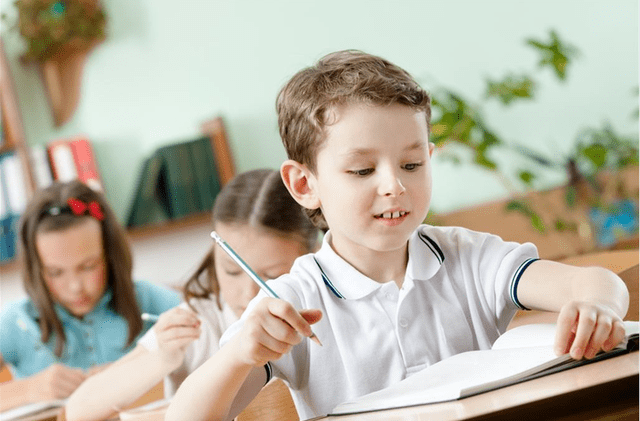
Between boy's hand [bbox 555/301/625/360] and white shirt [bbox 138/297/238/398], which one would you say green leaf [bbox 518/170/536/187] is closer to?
white shirt [bbox 138/297/238/398]

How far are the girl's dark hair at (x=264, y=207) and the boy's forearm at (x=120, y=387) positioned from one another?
1.15 ft

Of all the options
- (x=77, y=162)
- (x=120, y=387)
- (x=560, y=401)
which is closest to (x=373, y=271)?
(x=560, y=401)

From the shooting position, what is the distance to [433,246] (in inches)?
42.9

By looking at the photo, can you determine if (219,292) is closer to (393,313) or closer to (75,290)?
(75,290)

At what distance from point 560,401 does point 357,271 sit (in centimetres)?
46

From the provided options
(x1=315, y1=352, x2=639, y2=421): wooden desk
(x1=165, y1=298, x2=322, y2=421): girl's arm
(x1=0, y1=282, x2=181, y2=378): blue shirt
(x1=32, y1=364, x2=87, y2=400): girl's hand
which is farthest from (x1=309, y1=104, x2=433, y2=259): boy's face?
(x1=0, y1=282, x2=181, y2=378): blue shirt

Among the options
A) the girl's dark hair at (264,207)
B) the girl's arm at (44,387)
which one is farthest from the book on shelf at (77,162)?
the girl's dark hair at (264,207)

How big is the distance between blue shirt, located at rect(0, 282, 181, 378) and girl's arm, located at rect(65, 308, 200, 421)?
1.99 ft

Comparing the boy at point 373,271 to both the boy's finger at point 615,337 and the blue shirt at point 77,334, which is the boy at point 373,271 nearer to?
the boy's finger at point 615,337

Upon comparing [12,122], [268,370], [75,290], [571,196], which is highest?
[12,122]

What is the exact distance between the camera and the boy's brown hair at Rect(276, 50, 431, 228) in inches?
39.0

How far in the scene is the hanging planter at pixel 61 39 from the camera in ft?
11.5

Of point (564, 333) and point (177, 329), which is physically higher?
point (564, 333)

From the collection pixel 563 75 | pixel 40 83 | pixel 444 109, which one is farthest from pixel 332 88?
pixel 40 83
